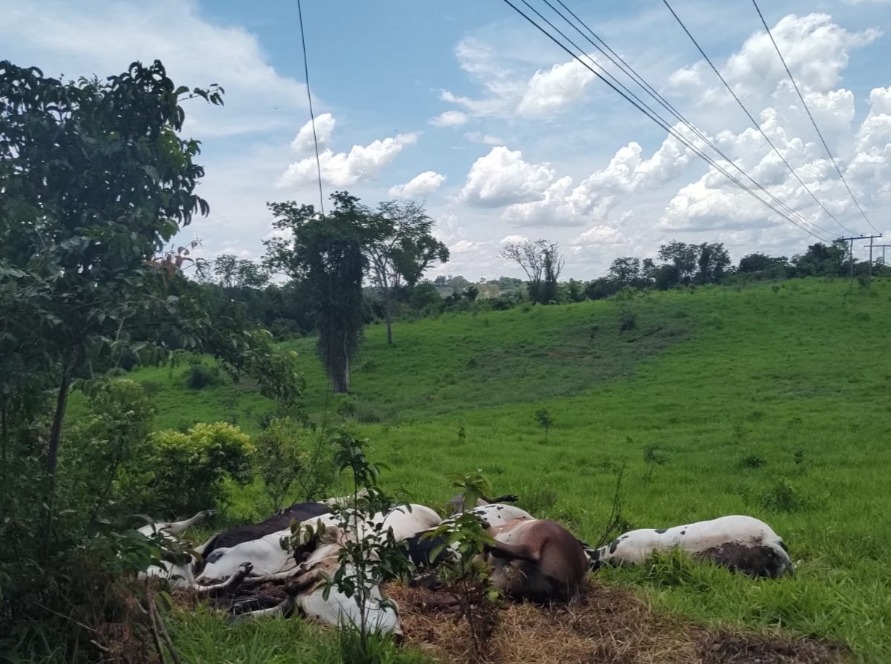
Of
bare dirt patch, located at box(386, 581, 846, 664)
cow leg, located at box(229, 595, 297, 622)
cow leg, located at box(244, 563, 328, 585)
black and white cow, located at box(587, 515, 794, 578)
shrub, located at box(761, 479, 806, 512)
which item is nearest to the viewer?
bare dirt patch, located at box(386, 581, 846, 664)

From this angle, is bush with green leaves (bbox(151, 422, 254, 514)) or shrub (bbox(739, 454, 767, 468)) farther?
shrub (bbox(739, 454, 767, 468))

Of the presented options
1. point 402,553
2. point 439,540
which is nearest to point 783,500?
point 439,540

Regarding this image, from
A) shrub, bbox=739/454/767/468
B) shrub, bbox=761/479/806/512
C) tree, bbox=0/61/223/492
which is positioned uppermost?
tree, bbox=0/61/223/492

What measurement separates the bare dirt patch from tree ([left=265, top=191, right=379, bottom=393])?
16.5m

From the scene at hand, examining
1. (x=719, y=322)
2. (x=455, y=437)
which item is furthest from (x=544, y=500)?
(x=719, y=322)

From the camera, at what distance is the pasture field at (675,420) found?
546 centimetres

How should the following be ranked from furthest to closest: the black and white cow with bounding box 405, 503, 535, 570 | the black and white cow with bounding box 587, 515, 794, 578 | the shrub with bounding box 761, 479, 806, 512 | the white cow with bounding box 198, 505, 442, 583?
the shrub with bounding box 761, 479, 806, 512 < the black and white cow with bounding box 587, 515, 794, 578 < the black and white cow with bounding box 405, 503, 535, 570 < the white cow with bounding box 198, 505, 442, 583

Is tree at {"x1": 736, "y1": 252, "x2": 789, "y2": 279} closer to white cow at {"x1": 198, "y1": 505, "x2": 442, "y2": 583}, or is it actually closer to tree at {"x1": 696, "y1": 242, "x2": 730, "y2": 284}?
tree at {"x1": 696, "y1": 242, "x2": 730, "y2": 284}

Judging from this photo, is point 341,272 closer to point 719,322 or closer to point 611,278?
point 719,322

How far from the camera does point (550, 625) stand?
462 cm

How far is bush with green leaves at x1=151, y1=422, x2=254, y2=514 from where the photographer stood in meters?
7.85

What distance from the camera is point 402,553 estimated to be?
473 cm

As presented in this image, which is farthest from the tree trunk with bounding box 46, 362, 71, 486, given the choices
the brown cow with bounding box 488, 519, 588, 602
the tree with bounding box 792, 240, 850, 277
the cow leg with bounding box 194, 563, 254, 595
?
the tree with bounding box 792, 240, 850, 277

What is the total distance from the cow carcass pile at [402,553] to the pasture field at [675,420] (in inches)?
11.3
